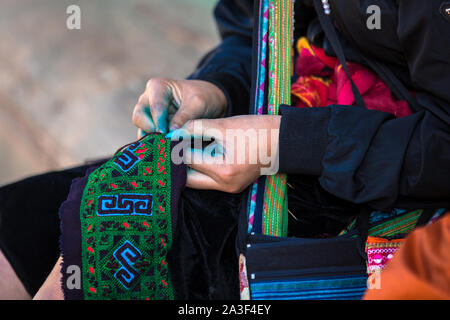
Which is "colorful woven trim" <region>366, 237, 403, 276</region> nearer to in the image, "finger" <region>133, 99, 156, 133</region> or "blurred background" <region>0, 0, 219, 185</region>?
"finger" <region>133, 99, 156, 133</region>

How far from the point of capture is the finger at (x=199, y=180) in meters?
0.78

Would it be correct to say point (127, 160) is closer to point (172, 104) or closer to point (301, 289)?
point (172, 104)

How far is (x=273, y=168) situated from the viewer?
2.56 ft

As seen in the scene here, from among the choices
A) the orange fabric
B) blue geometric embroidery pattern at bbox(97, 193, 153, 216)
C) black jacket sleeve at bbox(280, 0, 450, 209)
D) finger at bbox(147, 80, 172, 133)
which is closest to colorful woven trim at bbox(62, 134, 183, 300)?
blue geometric embroidery pattern at bbox(97, 193, 153, 216)

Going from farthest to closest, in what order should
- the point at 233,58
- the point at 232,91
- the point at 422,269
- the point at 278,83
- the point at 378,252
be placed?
the point at 233,58, the point at 232,91, the point at 278,83, the point at 378,252, the point at 422,269

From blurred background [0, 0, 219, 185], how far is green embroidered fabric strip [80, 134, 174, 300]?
1.24m

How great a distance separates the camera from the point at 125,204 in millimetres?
737

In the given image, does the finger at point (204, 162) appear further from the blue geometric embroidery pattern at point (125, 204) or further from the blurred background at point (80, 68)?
the blurred background at point (80, 68)

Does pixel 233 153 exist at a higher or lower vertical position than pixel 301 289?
higher

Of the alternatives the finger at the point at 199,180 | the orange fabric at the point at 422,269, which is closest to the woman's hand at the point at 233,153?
the finger at the point at 199,180

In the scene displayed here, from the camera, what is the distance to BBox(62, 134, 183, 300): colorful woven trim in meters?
0.73

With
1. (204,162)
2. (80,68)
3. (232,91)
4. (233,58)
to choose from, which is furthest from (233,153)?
(80,68)

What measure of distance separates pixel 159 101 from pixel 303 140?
29 cm

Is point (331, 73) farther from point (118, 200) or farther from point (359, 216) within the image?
point (118, 200)
